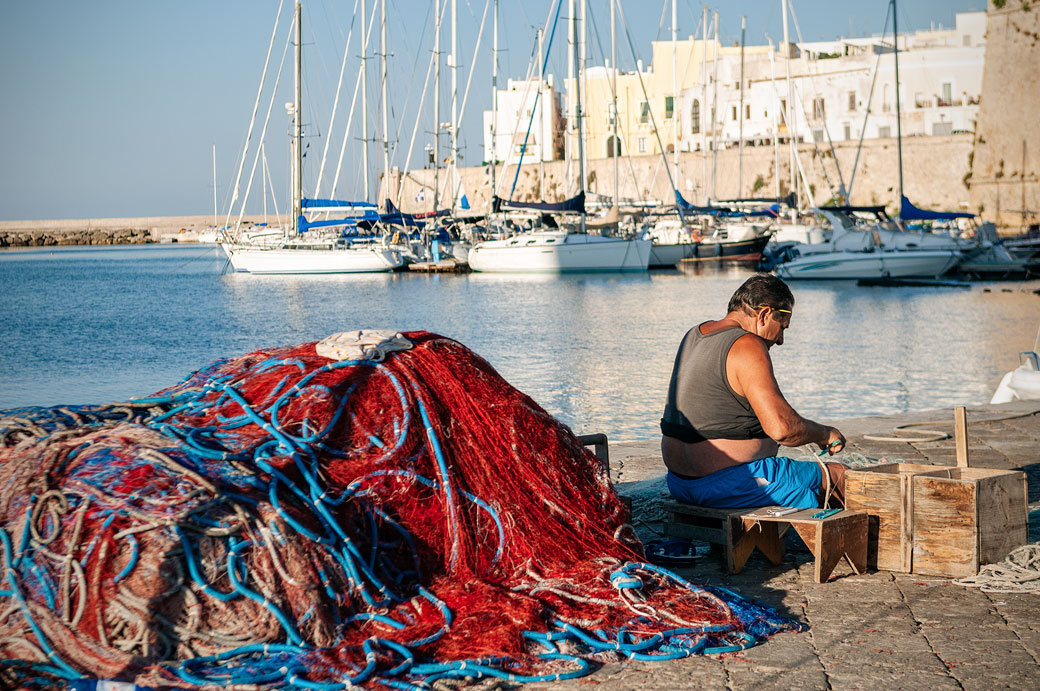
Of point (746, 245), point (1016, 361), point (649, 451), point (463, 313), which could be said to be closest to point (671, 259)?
point (746, 245)

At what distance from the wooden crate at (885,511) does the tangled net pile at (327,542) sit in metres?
0.87

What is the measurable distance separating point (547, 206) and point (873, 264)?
12.5 metres

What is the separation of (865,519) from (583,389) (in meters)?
10.2

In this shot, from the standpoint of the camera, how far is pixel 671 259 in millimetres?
46656

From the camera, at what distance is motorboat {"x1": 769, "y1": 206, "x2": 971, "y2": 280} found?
36062 mm

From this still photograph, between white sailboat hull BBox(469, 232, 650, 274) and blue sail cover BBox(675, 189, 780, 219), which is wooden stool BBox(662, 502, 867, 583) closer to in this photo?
white sailboat hull BBox(469, 232, 650, 274)

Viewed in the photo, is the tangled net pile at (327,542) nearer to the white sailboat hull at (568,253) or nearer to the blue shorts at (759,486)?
the blue shorts at (759,486)

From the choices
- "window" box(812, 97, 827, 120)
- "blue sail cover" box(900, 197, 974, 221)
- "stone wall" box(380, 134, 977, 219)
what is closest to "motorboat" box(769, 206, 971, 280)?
"blue sail cover" box(900, 197, 974, 221)

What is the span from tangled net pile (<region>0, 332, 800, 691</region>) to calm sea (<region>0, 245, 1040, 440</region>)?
652cm

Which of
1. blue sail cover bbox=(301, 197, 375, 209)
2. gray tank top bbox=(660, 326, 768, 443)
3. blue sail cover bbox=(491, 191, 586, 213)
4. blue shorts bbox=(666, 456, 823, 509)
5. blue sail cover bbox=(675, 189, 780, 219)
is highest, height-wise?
blue sail cover bbox=(301, 197, 375, 209)

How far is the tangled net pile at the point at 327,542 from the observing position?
3.48 meters

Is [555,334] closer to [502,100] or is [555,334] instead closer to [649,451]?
[649,451]

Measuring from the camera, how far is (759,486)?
15.5 feet

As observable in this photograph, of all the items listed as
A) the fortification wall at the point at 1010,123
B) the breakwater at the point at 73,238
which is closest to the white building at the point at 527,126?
the fortification wall at the point at 1010,123
